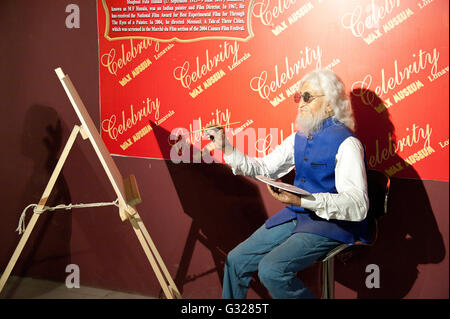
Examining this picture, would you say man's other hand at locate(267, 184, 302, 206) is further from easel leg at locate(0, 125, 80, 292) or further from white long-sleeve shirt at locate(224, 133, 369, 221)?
easel leg at locate(0, 125, 80, 292)

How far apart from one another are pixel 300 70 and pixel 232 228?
1.06 m

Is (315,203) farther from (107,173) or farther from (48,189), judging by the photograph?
(48,189)

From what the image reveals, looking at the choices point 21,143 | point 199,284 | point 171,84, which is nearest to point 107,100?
point 171,84

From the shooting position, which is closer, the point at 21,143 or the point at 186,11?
the point at 186,11

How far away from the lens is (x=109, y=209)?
3.49 metres

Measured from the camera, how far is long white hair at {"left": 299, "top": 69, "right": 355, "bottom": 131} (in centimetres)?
260

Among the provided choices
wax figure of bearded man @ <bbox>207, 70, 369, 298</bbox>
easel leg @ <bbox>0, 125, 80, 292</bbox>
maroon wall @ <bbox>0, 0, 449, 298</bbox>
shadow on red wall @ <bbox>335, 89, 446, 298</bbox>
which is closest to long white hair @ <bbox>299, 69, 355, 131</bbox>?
wax figure of bearded man @ <bbox>207, 70, 369, 298</bbox>

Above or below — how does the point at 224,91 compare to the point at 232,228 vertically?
above

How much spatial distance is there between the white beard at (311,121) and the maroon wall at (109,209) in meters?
0.61

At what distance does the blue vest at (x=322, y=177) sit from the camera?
98.9 inches

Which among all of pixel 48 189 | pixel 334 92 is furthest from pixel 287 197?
pixel 48 189

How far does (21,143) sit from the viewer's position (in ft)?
11.8

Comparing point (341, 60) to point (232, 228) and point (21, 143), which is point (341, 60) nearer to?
point (232, 228)

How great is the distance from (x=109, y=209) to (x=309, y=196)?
1609 millimetres
